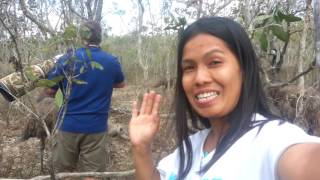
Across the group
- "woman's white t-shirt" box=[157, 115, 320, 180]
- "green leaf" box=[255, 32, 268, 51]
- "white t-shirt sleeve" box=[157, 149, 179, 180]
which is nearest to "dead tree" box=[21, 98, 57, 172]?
"green leaf" box=[255, 32, 268, 51]

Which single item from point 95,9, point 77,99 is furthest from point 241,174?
point 95,9

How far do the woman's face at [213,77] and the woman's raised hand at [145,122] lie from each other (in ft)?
0.72

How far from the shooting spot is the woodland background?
211 cm

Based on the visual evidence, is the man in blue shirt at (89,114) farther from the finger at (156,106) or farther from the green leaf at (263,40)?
the finger at (156,106)

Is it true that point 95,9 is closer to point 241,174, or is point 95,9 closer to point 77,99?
point 77,99

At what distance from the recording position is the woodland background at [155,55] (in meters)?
2.11

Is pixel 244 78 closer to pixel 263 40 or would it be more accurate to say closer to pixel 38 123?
pixel 263 40

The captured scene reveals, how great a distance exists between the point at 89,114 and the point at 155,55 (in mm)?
5058

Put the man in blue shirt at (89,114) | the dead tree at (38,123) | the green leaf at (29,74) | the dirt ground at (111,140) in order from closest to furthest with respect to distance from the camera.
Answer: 1. the green leaf at (29,74)
2. the dirt ground at (111,140)
3. the man in blue shirt at (89,114)
4. the dead tree at (38,123)

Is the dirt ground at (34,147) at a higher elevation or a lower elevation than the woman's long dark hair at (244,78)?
lower

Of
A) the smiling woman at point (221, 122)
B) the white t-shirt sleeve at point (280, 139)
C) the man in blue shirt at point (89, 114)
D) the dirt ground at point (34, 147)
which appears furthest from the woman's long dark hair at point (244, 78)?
the man in blue shirt at point (89, 114)

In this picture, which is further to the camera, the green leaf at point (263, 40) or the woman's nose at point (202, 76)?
the green leaf at point (263, 40)

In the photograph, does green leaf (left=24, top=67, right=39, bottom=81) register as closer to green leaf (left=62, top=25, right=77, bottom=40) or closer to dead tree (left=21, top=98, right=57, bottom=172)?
green leaf (left=62, top=25, right=77, bottom=40)

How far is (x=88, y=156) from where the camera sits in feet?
11.2
